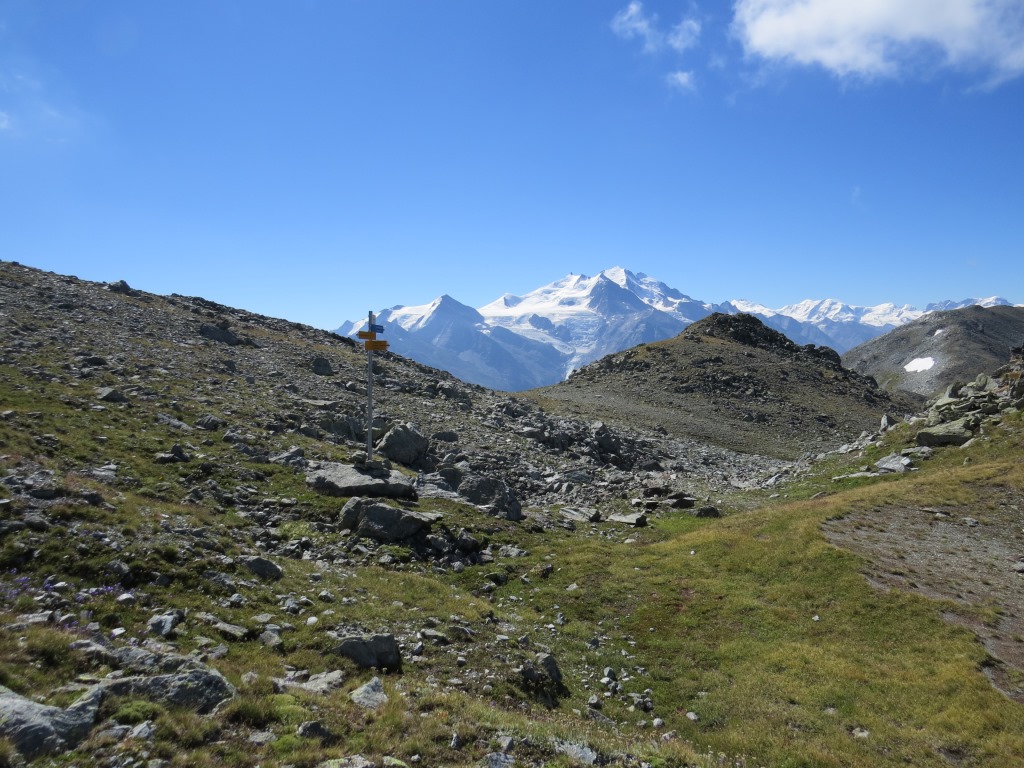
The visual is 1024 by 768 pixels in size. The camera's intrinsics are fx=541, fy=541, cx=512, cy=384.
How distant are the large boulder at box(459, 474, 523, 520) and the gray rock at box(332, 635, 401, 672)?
1779cm

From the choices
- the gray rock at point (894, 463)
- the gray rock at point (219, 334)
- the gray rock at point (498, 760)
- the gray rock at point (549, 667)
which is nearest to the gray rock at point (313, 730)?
the gray rock at point (498, 760)

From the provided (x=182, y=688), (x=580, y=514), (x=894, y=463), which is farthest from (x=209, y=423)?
(x=894, y=463)

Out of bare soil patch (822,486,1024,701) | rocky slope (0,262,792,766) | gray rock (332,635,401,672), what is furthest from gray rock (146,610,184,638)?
bare soil patch (822,486,1024,701)

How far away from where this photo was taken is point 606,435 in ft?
185

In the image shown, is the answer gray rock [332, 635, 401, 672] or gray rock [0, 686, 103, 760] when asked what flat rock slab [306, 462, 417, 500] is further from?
gray rock [0, 686, 103, 760]

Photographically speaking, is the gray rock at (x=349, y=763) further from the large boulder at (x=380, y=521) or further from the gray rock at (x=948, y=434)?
the gray rock at (x=948, y=434)

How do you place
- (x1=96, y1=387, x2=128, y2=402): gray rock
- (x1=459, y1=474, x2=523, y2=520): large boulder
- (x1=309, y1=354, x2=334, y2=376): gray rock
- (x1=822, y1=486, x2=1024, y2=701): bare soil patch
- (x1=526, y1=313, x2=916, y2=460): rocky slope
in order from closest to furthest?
1. (x1=822, y1=486, x2=1024, y2=701): bare soil patch
2. (x1=96, y1=387, x2=128, y2=402): gray rock
3. (x1=459, y1=474, x2=523, y2=520): large boulder
4. (x1=309, y1=354, x2=334, y2=376): gray rock
5. (x1=526, y1=313, x2=916, y2=460): rocky slope

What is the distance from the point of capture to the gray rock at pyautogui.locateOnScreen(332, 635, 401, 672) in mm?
13375

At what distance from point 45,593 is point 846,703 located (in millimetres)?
20165

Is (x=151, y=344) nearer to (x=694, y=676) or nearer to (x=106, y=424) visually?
(x=106, y=424)

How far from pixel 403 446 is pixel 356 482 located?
1085 cm

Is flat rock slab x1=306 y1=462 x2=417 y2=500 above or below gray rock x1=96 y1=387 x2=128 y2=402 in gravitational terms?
below

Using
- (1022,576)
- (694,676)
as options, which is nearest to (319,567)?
(694,676)

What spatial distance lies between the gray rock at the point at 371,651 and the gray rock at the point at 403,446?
24.1 metres
